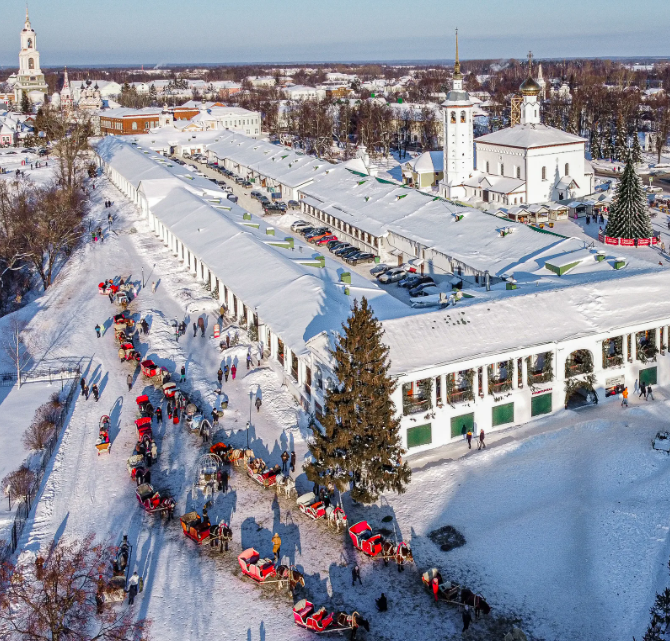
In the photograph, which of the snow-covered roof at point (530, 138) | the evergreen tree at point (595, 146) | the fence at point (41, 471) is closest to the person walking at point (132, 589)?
the fence at point (41, 471)

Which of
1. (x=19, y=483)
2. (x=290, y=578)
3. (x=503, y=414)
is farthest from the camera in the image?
(x=503, y=414)

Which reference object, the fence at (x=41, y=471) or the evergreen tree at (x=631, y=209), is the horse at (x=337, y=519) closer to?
the fence at (x=41, y=471)

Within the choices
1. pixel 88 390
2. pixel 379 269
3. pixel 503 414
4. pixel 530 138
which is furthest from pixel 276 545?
pixel 530 138

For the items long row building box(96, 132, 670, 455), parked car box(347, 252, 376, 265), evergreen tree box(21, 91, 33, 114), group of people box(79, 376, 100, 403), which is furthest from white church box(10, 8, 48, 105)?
group of people box(79, 376, 100, 403)

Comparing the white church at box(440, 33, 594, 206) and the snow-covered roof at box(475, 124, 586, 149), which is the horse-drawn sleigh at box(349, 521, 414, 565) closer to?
the white church at box(440, 33, 594, 206)

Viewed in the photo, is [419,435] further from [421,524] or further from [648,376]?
[648,376]
